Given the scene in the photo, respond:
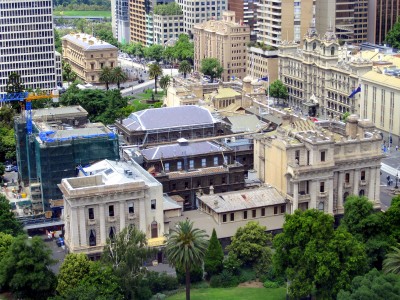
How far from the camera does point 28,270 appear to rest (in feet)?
340

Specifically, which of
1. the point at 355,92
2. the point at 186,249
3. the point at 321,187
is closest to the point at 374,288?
the point at 186,249

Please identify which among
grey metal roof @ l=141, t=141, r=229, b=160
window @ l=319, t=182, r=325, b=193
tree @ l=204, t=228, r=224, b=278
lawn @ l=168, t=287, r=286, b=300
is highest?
grey metal roof @ l=141, t=141, r=229, b=160

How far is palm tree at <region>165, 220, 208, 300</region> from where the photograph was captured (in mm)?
99938

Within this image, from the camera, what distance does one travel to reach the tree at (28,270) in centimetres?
10275

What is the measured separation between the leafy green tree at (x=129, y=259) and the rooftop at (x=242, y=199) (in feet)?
71.8

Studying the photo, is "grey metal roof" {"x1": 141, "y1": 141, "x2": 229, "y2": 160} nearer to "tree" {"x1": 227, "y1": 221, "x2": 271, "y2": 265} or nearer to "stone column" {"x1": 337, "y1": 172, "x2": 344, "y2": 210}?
"stone column" {"x1": 337, "y1": 172, "x2": 344, "y2": 210}

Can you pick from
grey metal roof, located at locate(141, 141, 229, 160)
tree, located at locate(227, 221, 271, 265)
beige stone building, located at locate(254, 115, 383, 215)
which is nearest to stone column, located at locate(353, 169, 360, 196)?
beige stone building, located at locate(254, 115, 383, 215)

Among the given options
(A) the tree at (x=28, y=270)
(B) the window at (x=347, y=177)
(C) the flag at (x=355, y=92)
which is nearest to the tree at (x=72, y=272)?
(A) the tree at (x=28, y=270)

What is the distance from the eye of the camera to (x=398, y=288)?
9138cm

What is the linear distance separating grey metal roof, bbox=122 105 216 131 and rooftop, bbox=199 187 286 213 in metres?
30.3

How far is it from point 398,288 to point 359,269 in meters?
9.50

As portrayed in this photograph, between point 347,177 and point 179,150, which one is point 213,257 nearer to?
point 347,177

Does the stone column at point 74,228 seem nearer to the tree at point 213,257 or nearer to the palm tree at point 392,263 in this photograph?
the tree at point 213,257

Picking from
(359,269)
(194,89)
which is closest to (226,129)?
(194,89)
